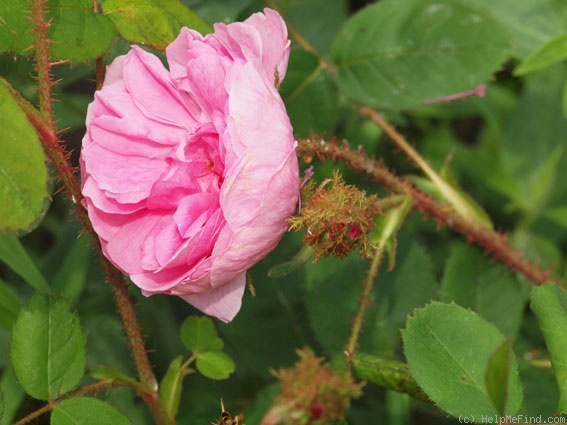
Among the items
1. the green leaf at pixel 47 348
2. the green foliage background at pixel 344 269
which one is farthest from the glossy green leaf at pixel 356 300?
the green leaf at pixel 47 348

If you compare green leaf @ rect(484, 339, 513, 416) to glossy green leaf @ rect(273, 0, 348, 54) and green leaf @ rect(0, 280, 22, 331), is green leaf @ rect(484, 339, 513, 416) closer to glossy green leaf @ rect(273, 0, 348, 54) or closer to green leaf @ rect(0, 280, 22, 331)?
green leaf @ rect(0, 280, 22, 331)

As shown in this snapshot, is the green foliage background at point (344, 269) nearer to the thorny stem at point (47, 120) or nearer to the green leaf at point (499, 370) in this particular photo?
the thorny stem at point (47, 120)

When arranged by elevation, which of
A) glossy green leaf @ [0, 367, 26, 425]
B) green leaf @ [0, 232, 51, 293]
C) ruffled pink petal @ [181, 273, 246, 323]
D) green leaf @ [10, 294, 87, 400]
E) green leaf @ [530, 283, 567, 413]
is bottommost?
glossy green leaf @ [0, 367, 26, 425]

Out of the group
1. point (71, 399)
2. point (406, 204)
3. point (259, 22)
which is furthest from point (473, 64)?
point (71, 399)

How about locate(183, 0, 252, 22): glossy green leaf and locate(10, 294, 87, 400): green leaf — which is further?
locate(183, 0, 252, 22): glossy green leaf

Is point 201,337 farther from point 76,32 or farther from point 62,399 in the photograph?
point 76,32

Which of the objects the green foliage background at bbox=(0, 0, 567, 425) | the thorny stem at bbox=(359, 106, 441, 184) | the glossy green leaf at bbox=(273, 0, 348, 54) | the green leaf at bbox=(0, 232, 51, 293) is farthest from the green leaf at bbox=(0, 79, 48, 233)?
the glossy green leaf at bbox=(273, 0, 348, 54)
